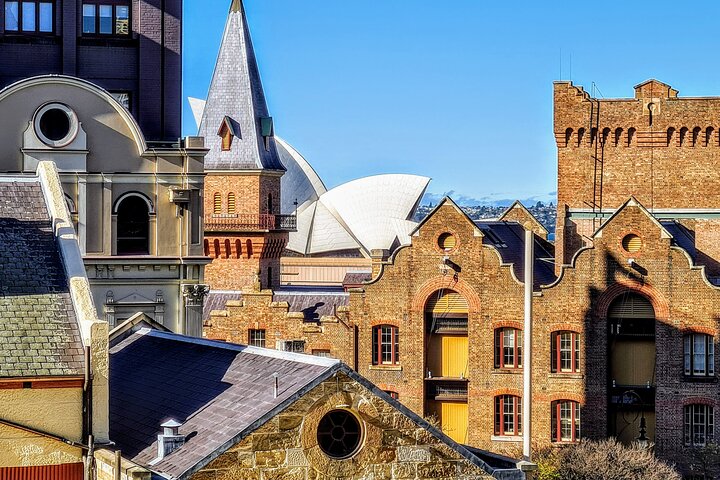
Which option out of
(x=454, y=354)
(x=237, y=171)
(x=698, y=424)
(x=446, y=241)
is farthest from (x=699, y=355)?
(x=237, y=171)

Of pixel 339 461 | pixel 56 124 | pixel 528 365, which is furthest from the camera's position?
pixel 56 124

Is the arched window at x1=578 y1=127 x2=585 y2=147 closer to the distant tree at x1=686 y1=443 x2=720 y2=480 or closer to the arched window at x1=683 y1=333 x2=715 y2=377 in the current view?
the arched window at x1=683 y1=333 x2=715 y2=377

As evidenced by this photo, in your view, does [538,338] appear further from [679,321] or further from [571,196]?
[571,196]

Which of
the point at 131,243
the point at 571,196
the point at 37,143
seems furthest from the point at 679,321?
the point at 37,143

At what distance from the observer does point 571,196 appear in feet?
254

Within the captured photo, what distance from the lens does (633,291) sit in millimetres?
66000

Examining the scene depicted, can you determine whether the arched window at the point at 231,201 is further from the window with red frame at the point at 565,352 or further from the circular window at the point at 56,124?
the circular window at the point at 56,124

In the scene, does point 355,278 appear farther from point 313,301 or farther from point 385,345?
point 385,345

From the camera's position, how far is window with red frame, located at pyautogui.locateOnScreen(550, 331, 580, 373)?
66.8 m

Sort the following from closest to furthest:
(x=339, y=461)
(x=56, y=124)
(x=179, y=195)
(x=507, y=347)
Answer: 1. (x=339, y=461)
2. (x=56, y=124)
3. (x=179, y=195)
4. (x=507, y=347)

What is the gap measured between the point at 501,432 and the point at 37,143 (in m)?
22.8

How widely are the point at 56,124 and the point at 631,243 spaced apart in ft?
76.7

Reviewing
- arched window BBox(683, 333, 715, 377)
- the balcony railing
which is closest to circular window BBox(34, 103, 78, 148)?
arched window BBox(683, 333, 715, 377)

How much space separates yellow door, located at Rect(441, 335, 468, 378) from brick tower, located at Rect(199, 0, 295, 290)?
26.8 meters
